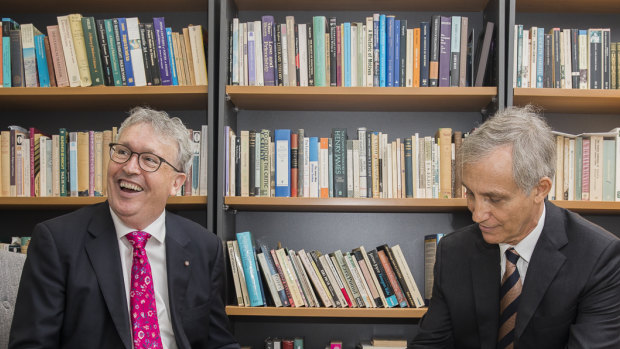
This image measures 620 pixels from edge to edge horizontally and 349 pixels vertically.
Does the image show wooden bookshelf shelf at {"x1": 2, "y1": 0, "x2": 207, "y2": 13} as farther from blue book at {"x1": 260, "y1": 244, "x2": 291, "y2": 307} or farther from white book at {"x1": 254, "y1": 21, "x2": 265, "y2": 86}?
blue book at {"x1": 260, "y1": 244, "x2": 291, "y2": 307}

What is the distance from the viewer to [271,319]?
269 cm

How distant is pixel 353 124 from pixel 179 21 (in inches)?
39.5

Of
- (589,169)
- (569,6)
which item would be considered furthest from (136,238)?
(569,6)

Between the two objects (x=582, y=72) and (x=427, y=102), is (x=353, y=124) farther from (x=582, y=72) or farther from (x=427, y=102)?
(x=582, y=72)

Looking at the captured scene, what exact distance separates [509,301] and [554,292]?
4.9 inches

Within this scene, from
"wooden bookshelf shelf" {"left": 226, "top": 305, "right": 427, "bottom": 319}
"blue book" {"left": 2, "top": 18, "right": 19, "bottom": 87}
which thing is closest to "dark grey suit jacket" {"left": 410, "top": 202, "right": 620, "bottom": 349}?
"wooden bookshelf shelf" {"left": 226, "top": 305, "right": 427, "bottom": 319}

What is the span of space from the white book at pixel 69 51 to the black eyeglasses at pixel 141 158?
0.99 meters

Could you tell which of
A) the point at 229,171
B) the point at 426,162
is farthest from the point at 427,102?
the point at 229,171

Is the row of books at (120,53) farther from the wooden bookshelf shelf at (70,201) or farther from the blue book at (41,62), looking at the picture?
the wooden bookshelf shelf at (70,201)

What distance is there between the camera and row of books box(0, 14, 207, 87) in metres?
2.48

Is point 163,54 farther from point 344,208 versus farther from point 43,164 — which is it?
point 344,208

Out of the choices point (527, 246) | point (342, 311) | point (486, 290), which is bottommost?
point (342, 311)

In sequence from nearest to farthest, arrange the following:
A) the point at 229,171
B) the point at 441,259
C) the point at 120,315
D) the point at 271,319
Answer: the point at 120,315
the point at 441,259
the point at 229,171
the point at 271,319

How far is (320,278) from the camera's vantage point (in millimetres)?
2434
